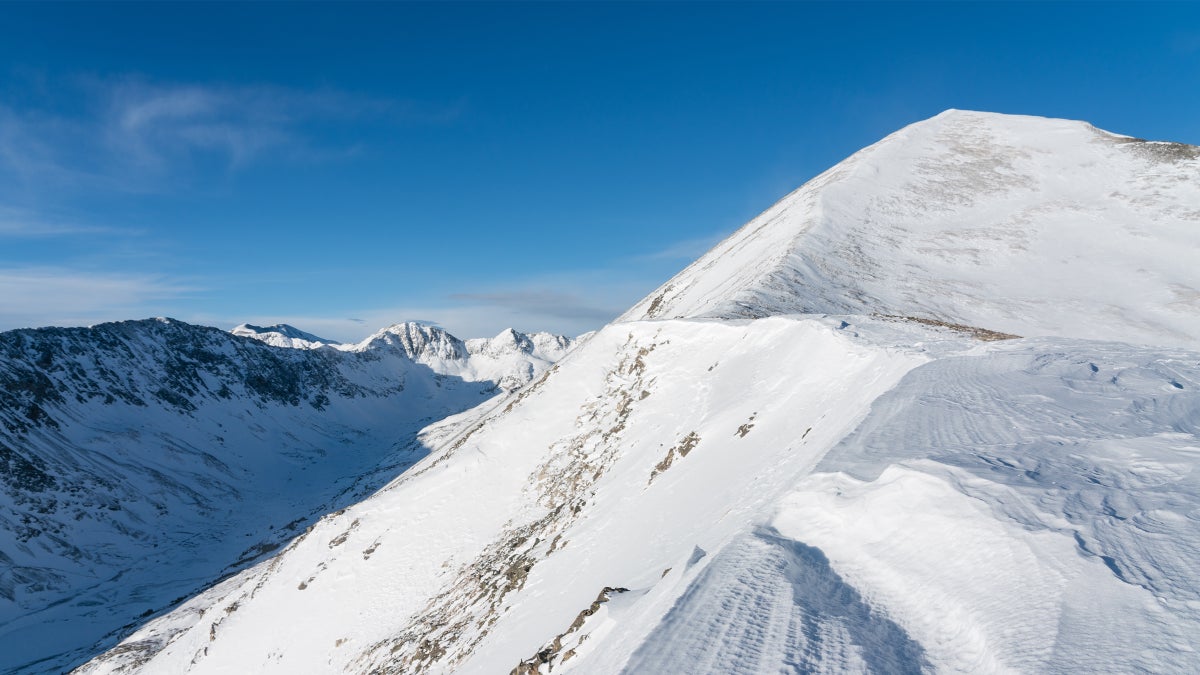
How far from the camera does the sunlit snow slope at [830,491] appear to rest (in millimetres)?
5504

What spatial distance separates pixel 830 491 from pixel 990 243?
42634 millimetres

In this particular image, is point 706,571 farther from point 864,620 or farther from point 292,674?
point 292,674

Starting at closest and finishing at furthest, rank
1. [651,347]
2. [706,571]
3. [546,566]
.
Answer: [706,571]
[546,566]
[651,347]

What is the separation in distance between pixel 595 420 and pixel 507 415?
804 cm

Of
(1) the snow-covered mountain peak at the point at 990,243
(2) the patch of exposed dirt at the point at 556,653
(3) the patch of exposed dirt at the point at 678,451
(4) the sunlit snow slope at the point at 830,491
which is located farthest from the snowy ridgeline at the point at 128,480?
(1) the snow-covered mountain peak at the point at 990,243

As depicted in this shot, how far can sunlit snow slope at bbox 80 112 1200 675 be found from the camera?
5.50 m

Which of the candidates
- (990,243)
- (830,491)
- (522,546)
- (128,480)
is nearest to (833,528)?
(830,491)

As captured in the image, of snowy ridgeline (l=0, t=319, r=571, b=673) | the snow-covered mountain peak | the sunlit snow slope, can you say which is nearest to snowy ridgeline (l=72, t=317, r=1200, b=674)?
the sunlit snow slope

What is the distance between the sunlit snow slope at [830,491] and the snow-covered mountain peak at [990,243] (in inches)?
11.9

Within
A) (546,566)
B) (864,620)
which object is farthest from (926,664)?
(546,566)

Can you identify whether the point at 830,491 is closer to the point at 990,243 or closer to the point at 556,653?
the point at 556,653

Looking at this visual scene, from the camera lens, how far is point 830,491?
26.4 ft

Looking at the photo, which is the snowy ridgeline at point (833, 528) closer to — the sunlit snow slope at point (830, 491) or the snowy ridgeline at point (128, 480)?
the sunlit snow slope at point (830, 491)

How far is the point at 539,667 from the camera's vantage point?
27.9ft
